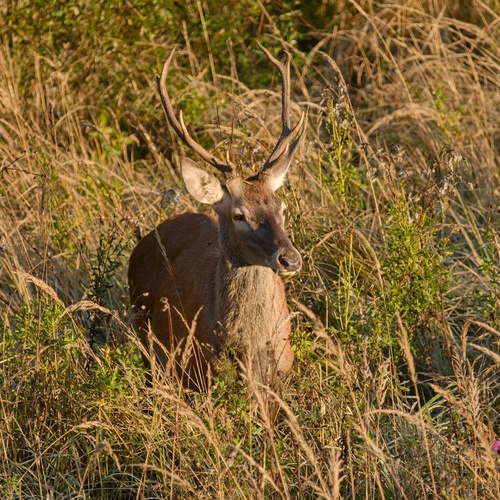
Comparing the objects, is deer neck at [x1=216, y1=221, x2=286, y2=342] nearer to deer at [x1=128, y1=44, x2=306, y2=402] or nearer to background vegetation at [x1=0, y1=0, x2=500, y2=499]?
deer at [x1=128, y1=44, x2=306, y2=402]

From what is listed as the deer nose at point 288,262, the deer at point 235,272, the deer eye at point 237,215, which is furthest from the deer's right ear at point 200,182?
the deer nose at point 288,262

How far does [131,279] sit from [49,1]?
9.22 ft

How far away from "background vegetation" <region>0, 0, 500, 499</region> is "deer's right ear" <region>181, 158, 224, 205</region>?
32 centimetres

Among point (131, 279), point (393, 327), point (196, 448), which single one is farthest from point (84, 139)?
point (196, 448)

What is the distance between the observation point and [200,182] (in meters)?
5.45

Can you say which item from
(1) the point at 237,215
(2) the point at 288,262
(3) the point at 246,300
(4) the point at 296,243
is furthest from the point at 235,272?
(4) the point at 296,243

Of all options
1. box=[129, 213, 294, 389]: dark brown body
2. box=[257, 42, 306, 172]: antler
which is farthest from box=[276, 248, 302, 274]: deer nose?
box=[257, 42, 306, 172]: antler

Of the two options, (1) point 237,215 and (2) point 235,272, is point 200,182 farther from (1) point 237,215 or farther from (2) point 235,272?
(2) point 235,272

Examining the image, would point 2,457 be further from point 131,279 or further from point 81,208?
point 81,208

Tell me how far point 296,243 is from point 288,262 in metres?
1.03

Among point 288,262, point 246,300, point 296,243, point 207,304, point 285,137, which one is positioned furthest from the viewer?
point 296,243

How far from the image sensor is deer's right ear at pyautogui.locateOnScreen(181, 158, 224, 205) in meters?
5.42

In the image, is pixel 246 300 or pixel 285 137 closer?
pixel 246 300

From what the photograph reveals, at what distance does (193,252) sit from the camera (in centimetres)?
591
